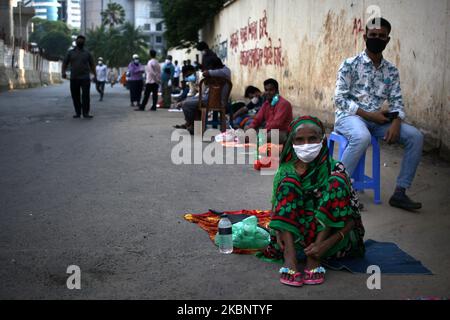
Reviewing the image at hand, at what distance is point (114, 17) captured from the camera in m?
108

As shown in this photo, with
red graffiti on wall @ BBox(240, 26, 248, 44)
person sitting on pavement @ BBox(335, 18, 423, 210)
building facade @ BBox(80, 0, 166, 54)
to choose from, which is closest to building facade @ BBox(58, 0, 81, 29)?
building facade @ BBox(80, 0, 166, 54)

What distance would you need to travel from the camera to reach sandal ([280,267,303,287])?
3.38m

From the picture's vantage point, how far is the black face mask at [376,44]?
5246 mm

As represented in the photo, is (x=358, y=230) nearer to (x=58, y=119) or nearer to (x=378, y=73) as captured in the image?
(x=378, y=73)

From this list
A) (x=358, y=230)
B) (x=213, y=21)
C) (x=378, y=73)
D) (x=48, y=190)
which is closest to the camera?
(x=358, y=230)

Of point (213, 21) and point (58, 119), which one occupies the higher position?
point (213, 21)

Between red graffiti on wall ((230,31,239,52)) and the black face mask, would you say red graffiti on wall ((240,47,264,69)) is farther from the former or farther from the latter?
the black face mask

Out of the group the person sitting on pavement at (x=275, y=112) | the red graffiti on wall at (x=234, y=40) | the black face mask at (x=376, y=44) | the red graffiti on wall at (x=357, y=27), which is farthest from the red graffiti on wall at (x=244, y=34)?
the black face mask at (x=376, y=44)

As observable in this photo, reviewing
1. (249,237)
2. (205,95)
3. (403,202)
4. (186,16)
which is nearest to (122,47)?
(186,16)

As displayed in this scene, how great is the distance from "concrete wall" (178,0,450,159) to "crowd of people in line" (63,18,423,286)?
1744mm

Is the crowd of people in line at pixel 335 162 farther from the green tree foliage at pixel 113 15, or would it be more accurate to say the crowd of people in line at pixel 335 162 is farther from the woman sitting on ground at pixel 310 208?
the green tree foliage at pixel 113 15

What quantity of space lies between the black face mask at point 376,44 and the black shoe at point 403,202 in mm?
1348
